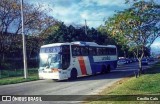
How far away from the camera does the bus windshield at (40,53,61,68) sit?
2605cm

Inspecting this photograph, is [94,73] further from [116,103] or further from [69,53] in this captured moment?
[116,103]

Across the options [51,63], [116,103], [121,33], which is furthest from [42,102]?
[121,33]

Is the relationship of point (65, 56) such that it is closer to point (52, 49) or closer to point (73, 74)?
point (52, 49)

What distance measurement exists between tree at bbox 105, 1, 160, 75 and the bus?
333 cm

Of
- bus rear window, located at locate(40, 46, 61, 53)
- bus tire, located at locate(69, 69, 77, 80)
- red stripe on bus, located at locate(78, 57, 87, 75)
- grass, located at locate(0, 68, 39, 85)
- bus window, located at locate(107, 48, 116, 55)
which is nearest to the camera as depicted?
bus rear window, located at locate(40, 46, 61, 53)

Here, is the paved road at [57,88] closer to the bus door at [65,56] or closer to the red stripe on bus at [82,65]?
the bus door at [65,56]

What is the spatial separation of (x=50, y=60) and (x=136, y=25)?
805cm

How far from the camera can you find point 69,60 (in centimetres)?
2725

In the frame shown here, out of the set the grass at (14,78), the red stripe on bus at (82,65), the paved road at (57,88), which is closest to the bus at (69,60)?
the red stripe on bus at (82,65)

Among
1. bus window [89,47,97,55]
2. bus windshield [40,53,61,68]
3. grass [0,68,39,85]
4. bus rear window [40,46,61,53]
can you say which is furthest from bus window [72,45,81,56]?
grass [0,68,39,85]

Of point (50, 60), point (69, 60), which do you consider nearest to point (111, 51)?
point (69, 60)

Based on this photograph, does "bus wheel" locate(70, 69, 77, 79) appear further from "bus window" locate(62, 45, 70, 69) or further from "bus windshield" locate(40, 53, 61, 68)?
"bus windshield" locate(40, 53, 61, 68)

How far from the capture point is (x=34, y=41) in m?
50.0

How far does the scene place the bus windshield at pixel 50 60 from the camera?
26047 millimetres
